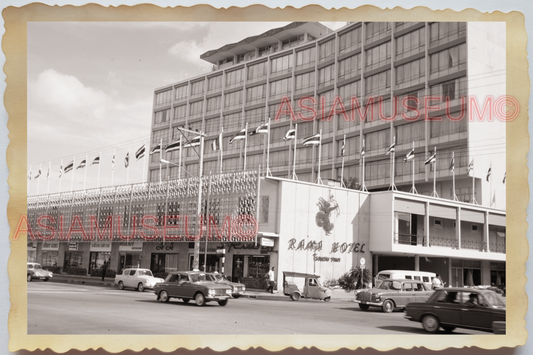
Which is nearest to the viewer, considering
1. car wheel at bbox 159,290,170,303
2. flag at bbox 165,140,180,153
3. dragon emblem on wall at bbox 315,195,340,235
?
car wheel at bbox 159,290,170,303

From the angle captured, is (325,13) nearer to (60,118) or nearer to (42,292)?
(60,118)

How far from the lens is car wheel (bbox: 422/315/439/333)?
29.9 ft

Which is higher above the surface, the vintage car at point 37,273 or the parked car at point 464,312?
the vintage car at point 37,273

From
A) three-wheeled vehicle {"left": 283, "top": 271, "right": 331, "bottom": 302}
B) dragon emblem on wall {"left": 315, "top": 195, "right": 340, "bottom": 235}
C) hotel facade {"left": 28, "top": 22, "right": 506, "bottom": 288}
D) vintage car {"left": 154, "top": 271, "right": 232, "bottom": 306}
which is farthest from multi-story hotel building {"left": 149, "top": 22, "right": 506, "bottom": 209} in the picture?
three-wheeled vehicle {"left": 283, "top": 271, "right": 331, "bottom": 302}

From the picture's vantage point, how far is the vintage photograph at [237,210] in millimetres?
9383

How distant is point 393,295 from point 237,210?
10.2 meters

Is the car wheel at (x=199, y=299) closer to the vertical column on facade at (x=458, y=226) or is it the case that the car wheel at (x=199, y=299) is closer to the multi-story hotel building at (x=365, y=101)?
the multi-story hotel building at (x=365, y=101)

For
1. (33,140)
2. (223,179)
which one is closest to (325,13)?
(33,140)

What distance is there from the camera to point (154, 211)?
15.8 meters

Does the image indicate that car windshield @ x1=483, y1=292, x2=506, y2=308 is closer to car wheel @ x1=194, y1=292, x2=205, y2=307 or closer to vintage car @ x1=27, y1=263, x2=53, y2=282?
vintage car @ x1=27, y1=263, x2=53, y2=282

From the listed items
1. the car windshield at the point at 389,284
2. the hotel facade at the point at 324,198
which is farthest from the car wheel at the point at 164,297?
the car windshield at the point at 389,284

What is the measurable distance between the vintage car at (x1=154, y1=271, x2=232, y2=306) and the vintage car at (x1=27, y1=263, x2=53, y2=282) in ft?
18.2

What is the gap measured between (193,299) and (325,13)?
11.1m

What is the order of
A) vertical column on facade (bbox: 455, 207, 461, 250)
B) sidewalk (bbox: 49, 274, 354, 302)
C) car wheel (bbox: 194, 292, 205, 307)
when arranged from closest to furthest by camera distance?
sidewalk (bbox: 49, 274, 354, 302)
car wheel (bbox: 194, 292, 205, 307)
vertical column on facade (bbox: 455, 207, 461, 250)
